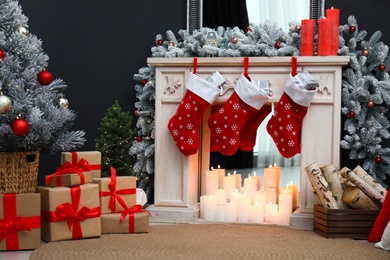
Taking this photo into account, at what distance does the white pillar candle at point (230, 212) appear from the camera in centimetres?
422

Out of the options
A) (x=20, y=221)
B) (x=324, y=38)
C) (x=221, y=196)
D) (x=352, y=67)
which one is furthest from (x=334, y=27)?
(x=20, y=221)

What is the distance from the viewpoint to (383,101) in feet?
13.9

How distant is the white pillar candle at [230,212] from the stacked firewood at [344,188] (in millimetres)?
604

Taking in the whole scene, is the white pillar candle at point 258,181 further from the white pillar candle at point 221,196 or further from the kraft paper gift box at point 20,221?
the kraft paper gift box at point 20,221

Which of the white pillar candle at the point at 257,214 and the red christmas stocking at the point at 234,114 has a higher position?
the red christmas stocking at the point at 234,114

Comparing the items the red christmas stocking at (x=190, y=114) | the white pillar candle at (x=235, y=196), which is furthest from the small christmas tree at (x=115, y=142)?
the white pillar candle at (x=235, y=196)

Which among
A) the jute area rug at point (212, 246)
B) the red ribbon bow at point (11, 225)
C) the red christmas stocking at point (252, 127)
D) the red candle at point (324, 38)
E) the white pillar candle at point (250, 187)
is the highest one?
the red candle at point (324, 38)

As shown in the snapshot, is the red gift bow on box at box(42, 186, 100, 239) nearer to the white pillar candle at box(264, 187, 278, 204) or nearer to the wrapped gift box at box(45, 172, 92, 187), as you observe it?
the wrapped gift box at box(45, 172, 92, 187)

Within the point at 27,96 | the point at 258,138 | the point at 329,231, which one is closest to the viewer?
the point at 27,96

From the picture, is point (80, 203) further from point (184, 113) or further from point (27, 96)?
point (184, 113)

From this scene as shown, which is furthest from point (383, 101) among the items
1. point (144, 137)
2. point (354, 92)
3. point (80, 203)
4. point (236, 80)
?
point (80, 203)

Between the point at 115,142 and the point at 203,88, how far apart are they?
2.43ft

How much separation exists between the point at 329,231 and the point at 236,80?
1168 mm

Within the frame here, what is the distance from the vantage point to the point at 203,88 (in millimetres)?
4141
